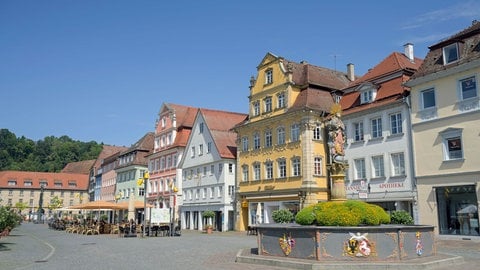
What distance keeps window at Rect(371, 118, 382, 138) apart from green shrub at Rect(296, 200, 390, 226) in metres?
18.1

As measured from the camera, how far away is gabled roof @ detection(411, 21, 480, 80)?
2880cm

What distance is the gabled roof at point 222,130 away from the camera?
49.7 meters

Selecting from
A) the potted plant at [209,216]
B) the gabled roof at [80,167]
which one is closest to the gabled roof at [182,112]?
the potted plant at [209,216]

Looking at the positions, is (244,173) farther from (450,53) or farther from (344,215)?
(344,215)

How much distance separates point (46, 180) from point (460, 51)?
101m

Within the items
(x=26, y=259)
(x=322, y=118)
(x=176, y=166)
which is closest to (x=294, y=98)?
(x=322, y=118)

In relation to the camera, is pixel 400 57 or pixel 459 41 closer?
pixel 459 41

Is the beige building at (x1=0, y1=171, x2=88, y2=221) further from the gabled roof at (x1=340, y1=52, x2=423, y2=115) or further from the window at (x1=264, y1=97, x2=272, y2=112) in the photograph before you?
the gabled roof at (x1=340, y1=52, x2=423, y2=115)

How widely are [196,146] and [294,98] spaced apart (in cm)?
1664

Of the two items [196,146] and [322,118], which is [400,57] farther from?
[196,146]

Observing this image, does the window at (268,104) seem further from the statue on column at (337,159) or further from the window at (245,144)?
the statue on column at (337,159)

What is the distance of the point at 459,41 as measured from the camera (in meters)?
29.9

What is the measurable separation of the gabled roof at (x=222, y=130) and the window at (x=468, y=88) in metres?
24.8

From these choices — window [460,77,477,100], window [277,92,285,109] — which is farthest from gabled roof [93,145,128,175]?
window [460,77,477,100]
